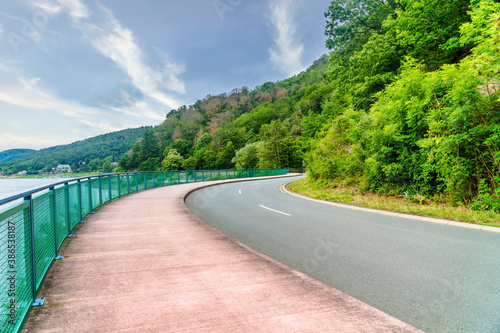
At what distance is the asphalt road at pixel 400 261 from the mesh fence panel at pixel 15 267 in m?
3.58

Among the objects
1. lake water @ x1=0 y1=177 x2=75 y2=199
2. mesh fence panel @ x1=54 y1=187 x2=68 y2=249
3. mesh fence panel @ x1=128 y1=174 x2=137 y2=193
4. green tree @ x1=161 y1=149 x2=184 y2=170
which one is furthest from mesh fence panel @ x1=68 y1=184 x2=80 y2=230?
green tree @ x1=161 y1=149 x2=184 y2=170

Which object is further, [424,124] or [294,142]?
[294,142]

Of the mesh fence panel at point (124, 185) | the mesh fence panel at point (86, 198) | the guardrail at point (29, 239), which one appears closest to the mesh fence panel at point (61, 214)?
the guardrail at point (29, 239)

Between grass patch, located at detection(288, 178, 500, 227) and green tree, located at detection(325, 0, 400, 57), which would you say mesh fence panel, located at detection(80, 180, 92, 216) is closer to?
grass patch, located at detection(288, 178, 500, 227)

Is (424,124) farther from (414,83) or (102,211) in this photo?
(102,211)

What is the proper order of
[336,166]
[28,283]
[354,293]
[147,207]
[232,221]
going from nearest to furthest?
[28,283]
[354,293]
[232,221]
[147,207]
[336,166]

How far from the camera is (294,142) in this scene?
73.2 metres

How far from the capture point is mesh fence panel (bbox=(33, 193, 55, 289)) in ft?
12.0

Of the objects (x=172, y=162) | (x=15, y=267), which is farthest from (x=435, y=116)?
(x=172, y=162)

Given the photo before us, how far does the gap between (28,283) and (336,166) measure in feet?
51.7

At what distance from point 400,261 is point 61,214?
6630mm

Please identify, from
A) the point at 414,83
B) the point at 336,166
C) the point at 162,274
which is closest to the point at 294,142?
the point at 336,166

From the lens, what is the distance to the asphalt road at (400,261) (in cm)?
312

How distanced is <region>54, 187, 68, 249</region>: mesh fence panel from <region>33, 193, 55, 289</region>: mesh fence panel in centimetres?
58
